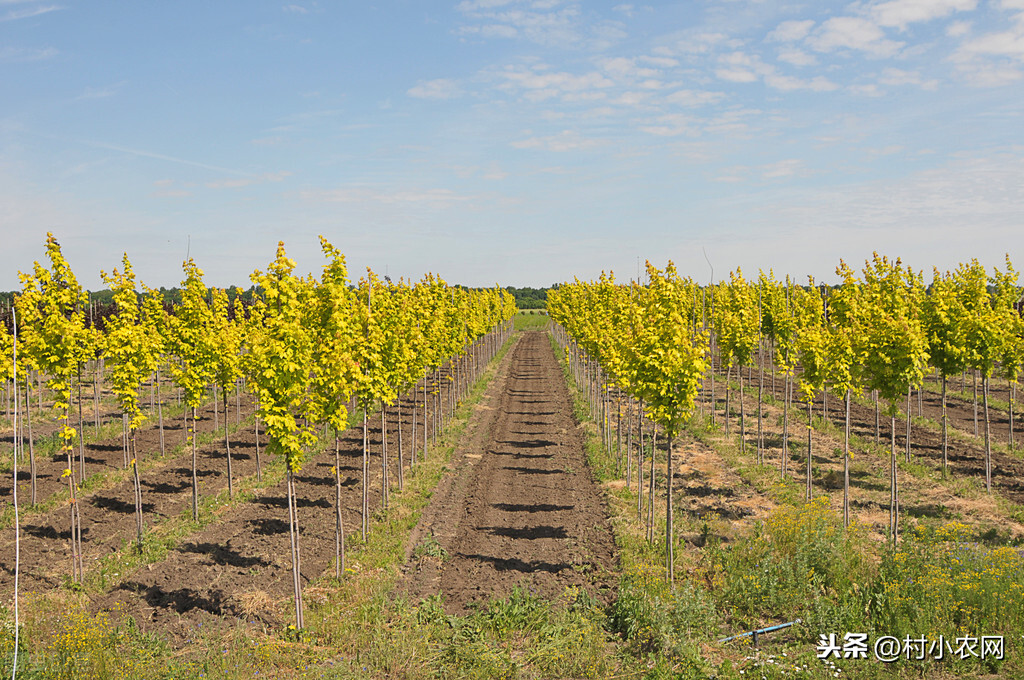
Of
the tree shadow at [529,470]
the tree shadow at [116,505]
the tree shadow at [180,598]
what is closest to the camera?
the tree shadow at [180,598]

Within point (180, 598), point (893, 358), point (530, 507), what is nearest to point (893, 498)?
point (893, 358)

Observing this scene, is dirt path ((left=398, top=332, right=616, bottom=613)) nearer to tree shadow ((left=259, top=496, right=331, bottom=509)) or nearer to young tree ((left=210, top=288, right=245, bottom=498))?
tree shadow ((left=259, top=496, right=331, bottom=509))

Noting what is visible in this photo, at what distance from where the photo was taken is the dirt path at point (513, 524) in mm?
13312

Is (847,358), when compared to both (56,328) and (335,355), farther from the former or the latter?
(56,328)

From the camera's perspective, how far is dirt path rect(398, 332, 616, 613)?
43.7 ft

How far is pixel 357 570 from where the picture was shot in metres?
14.0

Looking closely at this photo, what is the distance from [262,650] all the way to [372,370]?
7269 millimetres

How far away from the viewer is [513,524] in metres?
17.0

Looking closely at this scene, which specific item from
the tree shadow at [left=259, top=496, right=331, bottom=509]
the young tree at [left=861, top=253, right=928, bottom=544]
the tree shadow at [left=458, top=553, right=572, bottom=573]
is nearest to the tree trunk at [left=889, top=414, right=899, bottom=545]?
the young tree at [left=861, top=253, right=928, bottom=544]

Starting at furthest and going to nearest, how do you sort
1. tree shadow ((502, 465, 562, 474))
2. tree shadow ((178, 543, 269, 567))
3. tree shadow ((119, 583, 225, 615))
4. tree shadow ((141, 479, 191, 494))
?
tree shadow ((502, 465, 562, 474)), tree shadow ((141, 479, 191, 494)), tree shadow ((178, 543, 269, 567)), tree shadow ((119, 583, 225, 615))

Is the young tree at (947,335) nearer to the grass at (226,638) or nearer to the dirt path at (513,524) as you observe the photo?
the dirt path at (513,524)

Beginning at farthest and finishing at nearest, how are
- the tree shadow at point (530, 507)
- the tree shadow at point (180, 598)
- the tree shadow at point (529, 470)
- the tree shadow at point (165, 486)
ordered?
1. the tree shadow at point (529, 470)
2. the tree shadow at point (165, 486)
3. the tree shadow at point (530, 507)
4. the tree shadow at point (180, 598)

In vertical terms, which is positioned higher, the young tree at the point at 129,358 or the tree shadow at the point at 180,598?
the young tree at the point at 129,358

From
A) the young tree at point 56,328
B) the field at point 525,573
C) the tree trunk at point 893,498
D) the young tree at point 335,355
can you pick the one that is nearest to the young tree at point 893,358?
the tree trunk at point 893,498
